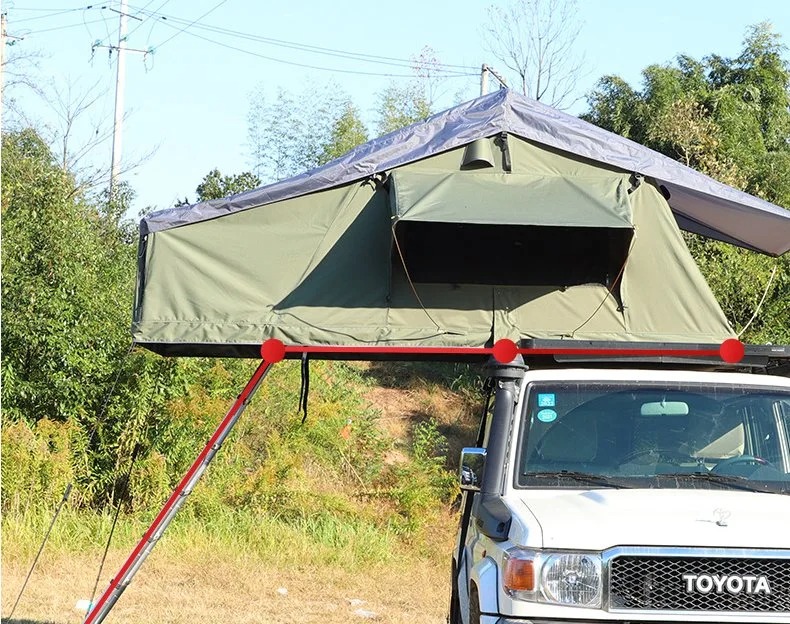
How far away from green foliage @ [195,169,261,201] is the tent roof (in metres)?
14.8

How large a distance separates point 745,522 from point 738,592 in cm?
27

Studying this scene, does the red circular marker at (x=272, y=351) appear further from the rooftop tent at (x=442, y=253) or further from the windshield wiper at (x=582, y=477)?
the windshield wiper at (x=582, y=477)

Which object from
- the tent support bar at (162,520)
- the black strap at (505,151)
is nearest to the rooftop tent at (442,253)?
the black strap at (505,151)

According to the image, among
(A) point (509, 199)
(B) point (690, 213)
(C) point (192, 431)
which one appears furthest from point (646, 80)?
(A) point (509, 199)

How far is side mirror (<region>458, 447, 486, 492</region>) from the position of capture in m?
5.09

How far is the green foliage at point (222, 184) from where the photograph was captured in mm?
23172

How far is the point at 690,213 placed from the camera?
820 cm

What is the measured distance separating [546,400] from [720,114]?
72.2ft

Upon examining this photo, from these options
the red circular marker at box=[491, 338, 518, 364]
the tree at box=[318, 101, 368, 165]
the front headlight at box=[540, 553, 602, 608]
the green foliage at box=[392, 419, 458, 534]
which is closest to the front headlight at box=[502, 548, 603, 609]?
the front headlight at box=[540, 553, 602, 608]

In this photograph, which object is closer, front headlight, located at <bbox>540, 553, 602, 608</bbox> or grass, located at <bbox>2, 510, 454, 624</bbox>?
front headlight, located at <bbox>540, 553, 602, 608</bbox>

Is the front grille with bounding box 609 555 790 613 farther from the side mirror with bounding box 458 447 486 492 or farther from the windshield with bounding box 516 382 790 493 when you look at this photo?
the side mirror with bounding box 458 447 486 492

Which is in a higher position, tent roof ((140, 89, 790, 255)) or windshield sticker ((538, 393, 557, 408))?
tent roof ((140, 89, 790, 255))

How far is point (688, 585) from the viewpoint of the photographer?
4.22 metres

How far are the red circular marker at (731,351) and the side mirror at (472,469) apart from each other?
1393mm
